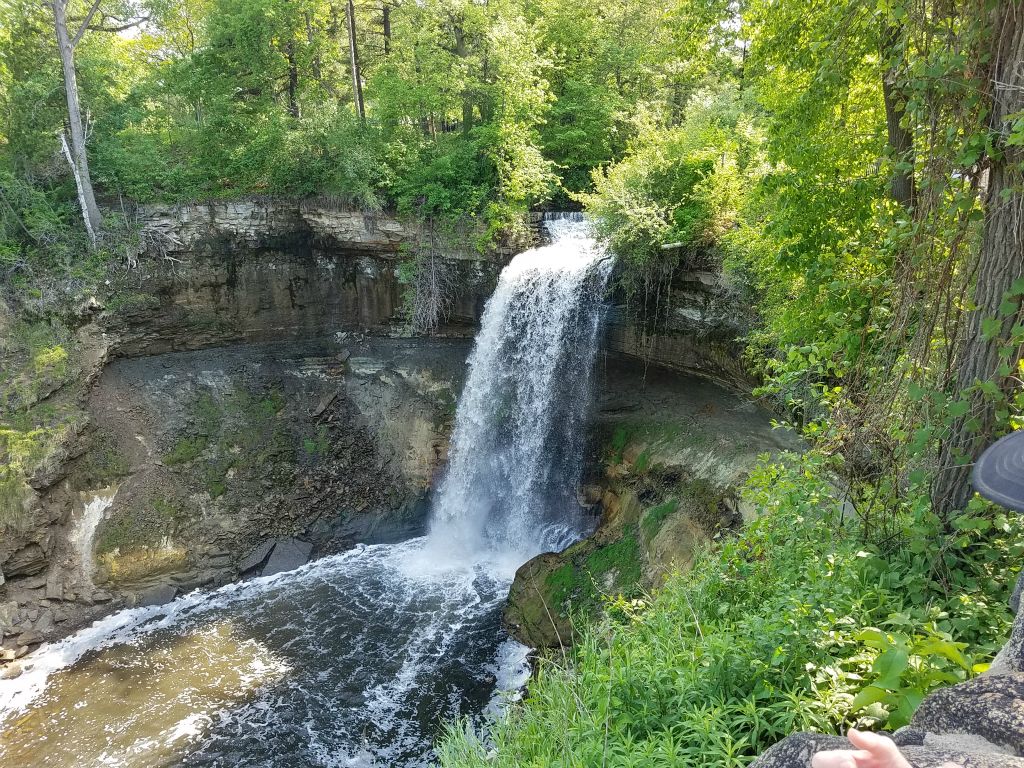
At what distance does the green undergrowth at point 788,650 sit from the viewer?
8.96 feet

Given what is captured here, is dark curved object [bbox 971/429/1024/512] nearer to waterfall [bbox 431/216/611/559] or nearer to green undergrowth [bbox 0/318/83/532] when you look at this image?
waterfall [bbox 431/216/611/559]

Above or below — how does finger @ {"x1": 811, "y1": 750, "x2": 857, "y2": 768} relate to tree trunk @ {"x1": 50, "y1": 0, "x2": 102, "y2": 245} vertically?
below

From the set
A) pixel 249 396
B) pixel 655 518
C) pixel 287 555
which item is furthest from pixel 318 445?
pixel 655 518

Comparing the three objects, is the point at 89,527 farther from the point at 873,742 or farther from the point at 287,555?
the point at 873,742

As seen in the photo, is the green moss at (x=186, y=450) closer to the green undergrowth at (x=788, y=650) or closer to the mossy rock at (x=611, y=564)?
the mossy rock at (x=611, y=564)

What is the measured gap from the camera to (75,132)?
13242mm

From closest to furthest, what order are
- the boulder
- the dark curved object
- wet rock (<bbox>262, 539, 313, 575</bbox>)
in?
the dark curved object, the boulder, wet rock (<bbox>262, 539, 313, 575</bbox>)

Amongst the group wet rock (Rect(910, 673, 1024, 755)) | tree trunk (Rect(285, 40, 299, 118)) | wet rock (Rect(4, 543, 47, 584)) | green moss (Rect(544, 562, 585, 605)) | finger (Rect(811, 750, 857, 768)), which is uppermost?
tree trunk (Rect(285, 40, 299, 118))

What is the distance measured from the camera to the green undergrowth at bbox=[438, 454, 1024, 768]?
273cm

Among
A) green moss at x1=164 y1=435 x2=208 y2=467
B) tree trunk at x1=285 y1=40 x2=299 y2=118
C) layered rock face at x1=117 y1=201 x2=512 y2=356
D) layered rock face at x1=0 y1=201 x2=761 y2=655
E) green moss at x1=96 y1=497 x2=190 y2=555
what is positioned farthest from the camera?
tree trunk at x1=285 y1=40 x2=299 y2=118

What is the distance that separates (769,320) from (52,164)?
17009 mm

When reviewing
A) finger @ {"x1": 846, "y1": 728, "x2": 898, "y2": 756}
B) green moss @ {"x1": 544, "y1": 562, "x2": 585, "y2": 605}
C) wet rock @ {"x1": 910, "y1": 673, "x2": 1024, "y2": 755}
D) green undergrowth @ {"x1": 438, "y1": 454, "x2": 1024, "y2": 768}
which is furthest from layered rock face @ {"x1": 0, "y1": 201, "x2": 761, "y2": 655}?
finger @ {"x1": 846, "y1": 728, "x2": 898, "y2": 756}

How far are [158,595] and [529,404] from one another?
27.8 ft

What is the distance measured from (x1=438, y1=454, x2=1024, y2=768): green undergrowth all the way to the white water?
10676 millimetres
